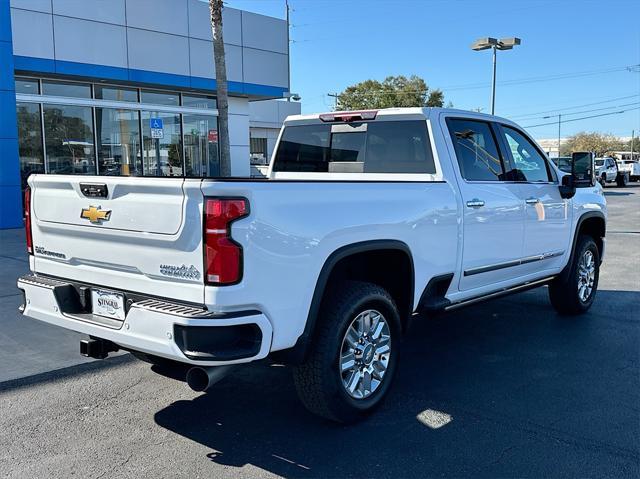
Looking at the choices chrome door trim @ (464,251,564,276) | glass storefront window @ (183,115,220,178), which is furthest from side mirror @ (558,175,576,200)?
glass storefront window @ (183,115,220,178)

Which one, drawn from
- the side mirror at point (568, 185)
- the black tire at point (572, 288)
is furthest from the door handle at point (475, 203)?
the black tire at point (572, 288)

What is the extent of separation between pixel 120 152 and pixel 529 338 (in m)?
13.9

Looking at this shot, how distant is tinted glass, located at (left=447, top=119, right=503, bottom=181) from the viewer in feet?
16.8

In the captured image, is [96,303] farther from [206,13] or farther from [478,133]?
[206,13]

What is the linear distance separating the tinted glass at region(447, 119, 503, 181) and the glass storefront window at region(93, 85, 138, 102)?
13.8 meters

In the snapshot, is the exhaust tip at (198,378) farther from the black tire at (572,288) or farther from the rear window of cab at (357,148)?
the black tire at (572,288)

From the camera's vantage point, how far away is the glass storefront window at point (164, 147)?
1783 centimetres

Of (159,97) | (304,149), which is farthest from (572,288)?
(159,97)

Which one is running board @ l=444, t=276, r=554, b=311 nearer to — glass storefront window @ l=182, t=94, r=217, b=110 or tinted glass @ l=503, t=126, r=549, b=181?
tinted glass @ l=503, t=126, r=549, b=181

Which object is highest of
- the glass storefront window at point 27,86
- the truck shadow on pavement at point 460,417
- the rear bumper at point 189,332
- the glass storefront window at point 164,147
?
the glass storefront window at point 27,86

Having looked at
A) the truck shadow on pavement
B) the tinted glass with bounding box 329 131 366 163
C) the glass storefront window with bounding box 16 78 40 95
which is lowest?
the truck shadow on pavement

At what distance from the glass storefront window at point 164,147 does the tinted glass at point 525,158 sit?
13190 mm

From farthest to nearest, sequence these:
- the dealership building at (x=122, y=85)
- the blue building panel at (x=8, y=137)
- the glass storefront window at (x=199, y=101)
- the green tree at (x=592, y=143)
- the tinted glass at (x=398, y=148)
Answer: the green tree at (x=592, y=143) < the glass storefront window at (x=199, y=101) < the dealership building at (x=122, y=85) < the blue building panel at (x=8, y=137) < the tinted glass at (x=398, y=148)

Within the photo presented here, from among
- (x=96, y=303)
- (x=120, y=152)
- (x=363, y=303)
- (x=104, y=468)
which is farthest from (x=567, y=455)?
(x=120, y=152)
